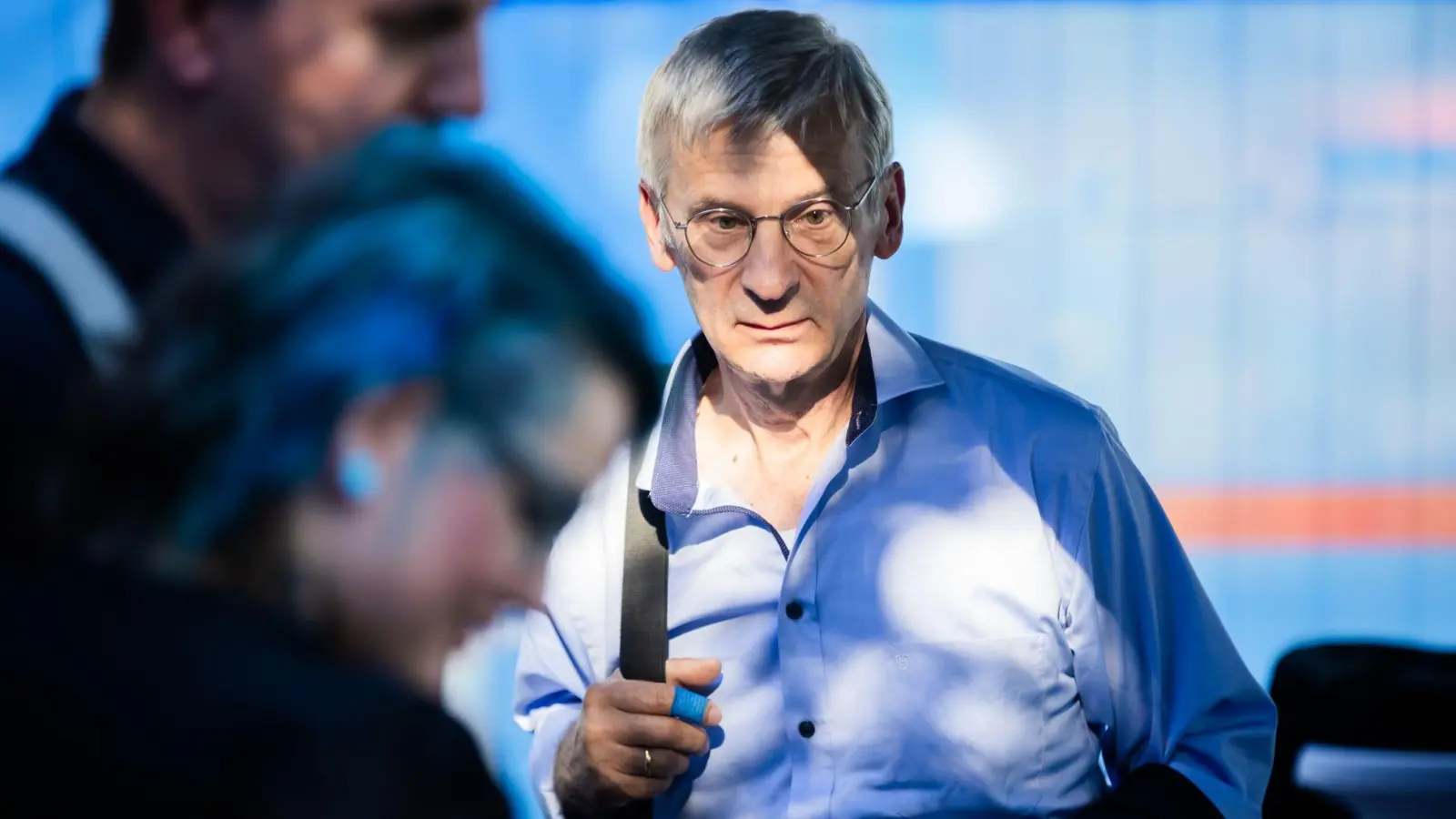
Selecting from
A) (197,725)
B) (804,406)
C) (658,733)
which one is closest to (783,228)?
(804,406)

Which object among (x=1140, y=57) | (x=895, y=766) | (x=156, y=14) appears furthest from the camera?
(x=1140, y=57)

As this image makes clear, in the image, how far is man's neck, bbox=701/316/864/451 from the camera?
2191 millimetres

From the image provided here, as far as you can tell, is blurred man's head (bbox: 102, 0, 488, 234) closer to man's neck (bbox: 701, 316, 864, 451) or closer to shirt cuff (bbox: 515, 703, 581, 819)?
man's neck (bbox: 701, 316, 864, 451)

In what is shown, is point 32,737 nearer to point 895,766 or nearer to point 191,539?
point 191,539

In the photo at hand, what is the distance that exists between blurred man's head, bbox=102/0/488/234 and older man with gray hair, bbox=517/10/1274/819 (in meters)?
0.95

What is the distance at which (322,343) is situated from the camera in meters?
0.89

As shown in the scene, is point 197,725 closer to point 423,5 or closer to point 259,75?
point 259,75

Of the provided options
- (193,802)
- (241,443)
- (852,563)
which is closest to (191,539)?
(241,443)

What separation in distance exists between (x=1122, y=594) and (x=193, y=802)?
1.57 meters

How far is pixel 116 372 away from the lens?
0.93 meters

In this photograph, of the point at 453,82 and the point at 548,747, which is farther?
the point at 548,747

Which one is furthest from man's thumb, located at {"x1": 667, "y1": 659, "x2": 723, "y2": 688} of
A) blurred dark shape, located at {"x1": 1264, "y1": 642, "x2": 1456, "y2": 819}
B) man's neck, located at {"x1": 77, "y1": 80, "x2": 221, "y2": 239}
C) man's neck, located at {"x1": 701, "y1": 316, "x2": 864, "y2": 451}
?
blurred dark shape, located at {"x1": 1264, "y1": 642, "x2": 1456, "y2": 819}

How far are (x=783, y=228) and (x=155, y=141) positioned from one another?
113cm

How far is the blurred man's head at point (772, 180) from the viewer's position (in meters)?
2.04
